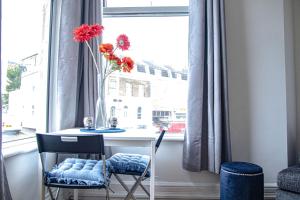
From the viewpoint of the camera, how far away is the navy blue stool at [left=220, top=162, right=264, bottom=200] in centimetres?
183

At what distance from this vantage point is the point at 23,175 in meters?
1.85

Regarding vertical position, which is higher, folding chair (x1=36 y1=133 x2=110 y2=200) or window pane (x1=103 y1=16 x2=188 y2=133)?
window pane (x1=103 y1=16 x2=188 y2=133)

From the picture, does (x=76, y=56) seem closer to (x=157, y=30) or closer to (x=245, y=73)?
(x=157, y=30)

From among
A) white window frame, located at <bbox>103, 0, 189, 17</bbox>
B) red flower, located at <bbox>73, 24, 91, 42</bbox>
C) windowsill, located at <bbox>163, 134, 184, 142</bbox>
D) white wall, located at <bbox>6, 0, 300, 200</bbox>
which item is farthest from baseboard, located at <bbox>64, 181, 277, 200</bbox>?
white window frame, located at <bbox>103, 0, 189, 17</bbox>

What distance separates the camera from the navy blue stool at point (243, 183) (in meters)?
1.83

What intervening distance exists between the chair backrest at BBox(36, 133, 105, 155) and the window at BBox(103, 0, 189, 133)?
1.16 meters

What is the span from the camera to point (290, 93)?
2.51 m

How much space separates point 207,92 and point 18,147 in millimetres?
1734

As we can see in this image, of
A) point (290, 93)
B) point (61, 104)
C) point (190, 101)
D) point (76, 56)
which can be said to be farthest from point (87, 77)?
point (290, 93)

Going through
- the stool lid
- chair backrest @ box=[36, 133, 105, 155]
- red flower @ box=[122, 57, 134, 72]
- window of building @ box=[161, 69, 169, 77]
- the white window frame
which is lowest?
the stool lid

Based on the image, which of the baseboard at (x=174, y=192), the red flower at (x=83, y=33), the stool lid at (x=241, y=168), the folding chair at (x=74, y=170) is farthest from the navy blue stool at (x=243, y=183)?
the red flower at (x=83, y=33)

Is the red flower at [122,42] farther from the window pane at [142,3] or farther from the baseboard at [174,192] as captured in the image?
the baseboard at [174,192]

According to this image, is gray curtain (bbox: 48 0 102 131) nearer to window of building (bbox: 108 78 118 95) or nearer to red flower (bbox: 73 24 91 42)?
window of building (bbox: 108 78 118 95)

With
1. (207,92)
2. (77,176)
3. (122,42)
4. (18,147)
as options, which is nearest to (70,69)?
(122,42)
